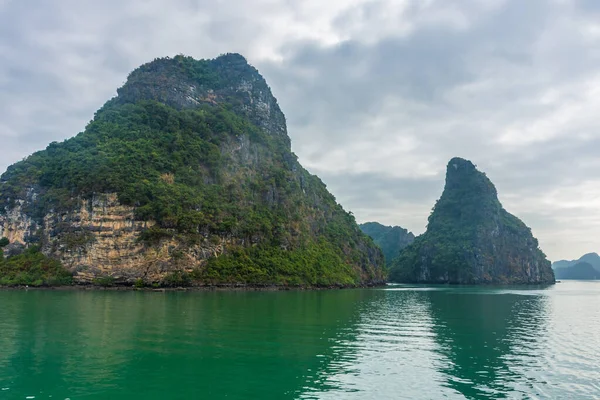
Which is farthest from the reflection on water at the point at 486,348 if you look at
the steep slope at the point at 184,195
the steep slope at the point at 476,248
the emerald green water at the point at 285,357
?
the steep slope at the point at 476,248

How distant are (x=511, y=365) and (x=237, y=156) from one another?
336 feet

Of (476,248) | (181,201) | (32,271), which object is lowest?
(32,271)

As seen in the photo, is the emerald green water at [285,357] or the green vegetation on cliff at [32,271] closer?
the emerald green water at [285,357]

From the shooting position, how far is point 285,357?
2380 cm

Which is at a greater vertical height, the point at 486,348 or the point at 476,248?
the point at 476,248

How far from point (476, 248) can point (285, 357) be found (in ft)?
565

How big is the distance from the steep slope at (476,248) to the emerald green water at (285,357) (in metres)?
143

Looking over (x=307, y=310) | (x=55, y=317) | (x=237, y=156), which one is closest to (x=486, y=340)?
(x=307, y=310)

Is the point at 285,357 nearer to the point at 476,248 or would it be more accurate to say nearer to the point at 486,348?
the point at 486,348

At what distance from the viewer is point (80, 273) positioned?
82.2 m

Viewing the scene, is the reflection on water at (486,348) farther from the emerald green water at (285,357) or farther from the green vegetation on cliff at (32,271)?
the green vegetation on cliff at (32,271)

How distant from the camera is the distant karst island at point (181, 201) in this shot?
3339 inches

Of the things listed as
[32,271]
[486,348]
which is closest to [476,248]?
[32,271]

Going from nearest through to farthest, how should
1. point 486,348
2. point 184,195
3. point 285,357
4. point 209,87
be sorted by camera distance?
1. point 285,357
2. point 486,348
3. point 184,195
4. point 209,87
